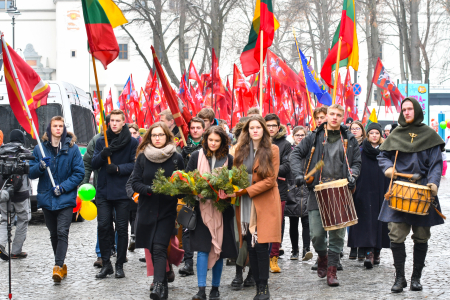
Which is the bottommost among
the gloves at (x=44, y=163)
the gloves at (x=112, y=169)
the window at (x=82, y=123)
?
the gloves at (x=112, y=169)

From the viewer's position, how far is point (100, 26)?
7.62m

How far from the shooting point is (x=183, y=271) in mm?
7270

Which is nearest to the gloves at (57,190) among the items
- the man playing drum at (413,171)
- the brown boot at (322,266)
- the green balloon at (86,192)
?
the green balloon at (86,192)

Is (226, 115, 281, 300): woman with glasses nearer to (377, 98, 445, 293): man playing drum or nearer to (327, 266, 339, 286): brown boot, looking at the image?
(327, 266, 339, 286): brown boot

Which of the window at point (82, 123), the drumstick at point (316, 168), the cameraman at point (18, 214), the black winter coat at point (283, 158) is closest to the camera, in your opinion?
the drumstick at point (316, 168)

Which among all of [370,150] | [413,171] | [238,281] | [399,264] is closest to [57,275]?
[238,281]

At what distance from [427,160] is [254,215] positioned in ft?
5.78

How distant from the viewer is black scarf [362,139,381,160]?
7.71 m

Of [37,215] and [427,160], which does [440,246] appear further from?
[37,215]

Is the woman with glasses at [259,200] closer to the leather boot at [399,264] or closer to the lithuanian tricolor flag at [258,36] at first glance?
the leather boot at [399,264]

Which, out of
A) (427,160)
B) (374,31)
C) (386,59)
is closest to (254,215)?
(427,160)

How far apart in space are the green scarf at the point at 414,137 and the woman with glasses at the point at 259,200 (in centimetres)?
121

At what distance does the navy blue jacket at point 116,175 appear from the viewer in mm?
7066

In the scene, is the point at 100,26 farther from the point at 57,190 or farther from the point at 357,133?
the point at 357,133
